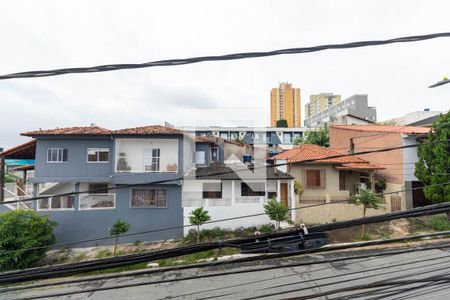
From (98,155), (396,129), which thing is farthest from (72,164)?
(396,129)

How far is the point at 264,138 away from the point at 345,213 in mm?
32669

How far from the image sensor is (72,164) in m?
13.8

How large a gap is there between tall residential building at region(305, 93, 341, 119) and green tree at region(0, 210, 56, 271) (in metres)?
73.7

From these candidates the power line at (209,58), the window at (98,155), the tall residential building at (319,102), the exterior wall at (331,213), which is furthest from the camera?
the tall residential building at (319,102)

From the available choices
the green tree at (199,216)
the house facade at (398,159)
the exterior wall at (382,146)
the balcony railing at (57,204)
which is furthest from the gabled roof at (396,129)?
the balcony railing at (57,204)

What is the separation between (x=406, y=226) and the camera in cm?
1270

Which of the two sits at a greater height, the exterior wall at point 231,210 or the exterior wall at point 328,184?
the exterior wall at point 328,184

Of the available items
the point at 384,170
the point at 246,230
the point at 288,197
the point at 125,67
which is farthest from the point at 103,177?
the point at 384,170

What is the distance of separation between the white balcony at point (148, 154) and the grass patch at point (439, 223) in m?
13.6

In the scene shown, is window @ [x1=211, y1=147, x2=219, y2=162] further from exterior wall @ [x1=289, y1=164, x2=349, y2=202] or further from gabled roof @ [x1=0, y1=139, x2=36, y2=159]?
gabled roof @ [x1=0, y1=139, x2=36, y2=159]

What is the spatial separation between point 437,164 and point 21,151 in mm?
23543

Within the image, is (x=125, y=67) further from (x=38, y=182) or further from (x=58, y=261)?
(x=38, y=182)

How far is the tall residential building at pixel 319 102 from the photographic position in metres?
74.7

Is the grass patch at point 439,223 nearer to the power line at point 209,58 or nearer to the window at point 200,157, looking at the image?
the power line at point 209,58
